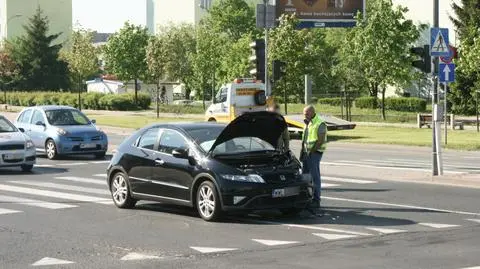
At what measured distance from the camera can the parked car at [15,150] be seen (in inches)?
778

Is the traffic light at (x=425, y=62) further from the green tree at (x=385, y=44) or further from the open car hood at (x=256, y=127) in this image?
the green tree at (x=385, y=44)

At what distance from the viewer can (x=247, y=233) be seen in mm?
11172

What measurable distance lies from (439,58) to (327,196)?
533 centimetres

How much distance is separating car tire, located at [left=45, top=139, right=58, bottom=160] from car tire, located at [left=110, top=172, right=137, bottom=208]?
10.5 metres

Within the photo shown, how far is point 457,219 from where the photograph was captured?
40.6 feet

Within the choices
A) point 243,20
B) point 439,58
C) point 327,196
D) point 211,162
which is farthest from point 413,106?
point 211,162

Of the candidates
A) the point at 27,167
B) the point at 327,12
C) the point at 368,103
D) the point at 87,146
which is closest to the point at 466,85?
the point at 368,103

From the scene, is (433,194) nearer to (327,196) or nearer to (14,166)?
(327,196)

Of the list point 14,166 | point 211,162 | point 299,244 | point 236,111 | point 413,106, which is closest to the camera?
point 299,244

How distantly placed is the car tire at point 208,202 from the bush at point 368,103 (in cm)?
4705

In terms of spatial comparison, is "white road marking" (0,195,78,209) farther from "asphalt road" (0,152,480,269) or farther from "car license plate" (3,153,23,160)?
"car license plate" (3,153,23,160)

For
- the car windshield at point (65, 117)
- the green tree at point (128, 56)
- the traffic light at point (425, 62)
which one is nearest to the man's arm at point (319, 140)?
the traffic light at point (425, 62)

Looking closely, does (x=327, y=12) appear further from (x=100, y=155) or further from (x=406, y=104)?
(x=100, y=155)

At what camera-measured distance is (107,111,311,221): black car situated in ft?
39.1
